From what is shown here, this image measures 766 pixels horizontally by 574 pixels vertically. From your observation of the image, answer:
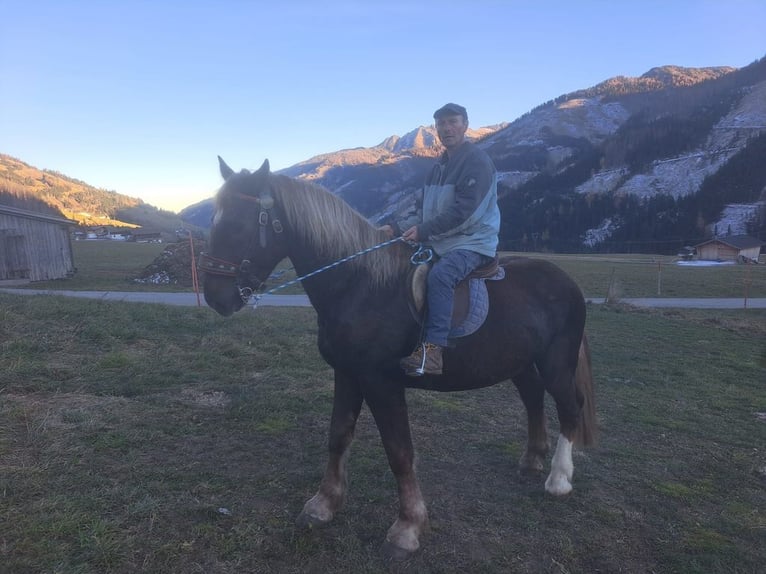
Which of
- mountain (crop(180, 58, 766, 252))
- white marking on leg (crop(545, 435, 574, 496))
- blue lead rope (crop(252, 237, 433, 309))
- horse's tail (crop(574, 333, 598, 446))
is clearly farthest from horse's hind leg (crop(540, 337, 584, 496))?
mountain (crop(180, 58, 766, 252))

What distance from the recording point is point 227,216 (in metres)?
3.18

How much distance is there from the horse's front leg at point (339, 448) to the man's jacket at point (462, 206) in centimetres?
132

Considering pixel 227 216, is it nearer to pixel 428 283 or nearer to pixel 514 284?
pixel 428 283

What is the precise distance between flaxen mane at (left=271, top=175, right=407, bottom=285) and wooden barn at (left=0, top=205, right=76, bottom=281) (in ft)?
86.6

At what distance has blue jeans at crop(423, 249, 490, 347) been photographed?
133 inches

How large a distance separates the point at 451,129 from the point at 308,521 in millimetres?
3185

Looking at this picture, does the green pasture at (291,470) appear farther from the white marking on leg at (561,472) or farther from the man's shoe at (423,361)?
the man's shoe at (423,361)

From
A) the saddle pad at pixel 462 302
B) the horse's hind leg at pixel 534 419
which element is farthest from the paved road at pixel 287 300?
the saddle pad at pixel 462 302

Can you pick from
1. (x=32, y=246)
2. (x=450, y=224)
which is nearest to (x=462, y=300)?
(x=450, y=224)

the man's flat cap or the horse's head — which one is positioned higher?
the man's flat cap

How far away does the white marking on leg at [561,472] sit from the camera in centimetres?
417

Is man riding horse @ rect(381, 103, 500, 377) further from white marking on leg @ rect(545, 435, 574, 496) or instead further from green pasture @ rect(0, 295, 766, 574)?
white marking on leg @ rect(545, 435, 574, 496)

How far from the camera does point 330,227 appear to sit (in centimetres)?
342

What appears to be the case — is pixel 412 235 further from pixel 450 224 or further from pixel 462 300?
pixel 462 300
